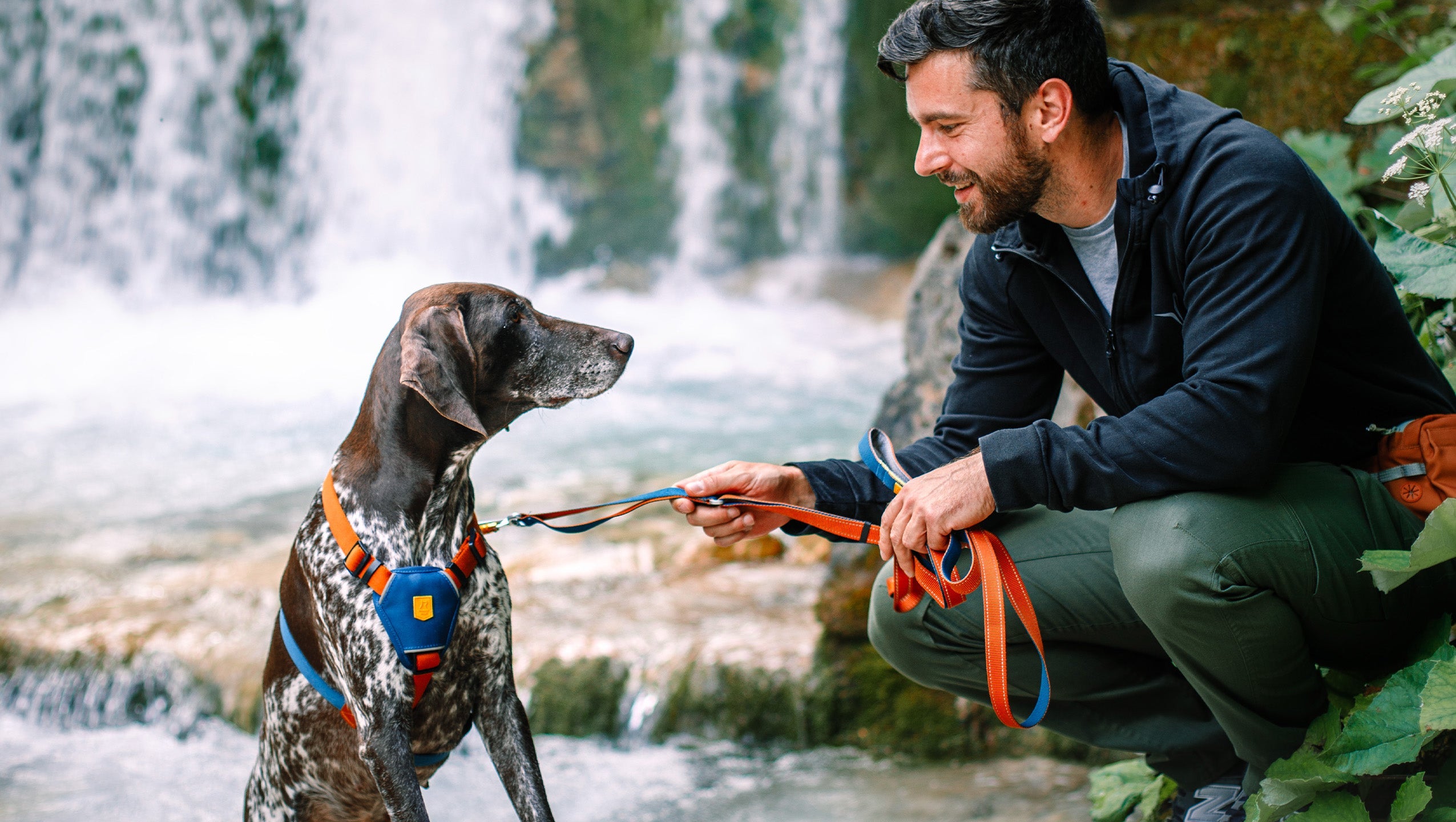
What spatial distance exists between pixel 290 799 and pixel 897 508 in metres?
1.39

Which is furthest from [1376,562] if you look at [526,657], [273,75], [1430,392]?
[273,75]

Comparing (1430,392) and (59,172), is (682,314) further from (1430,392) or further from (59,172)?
(1430,392)

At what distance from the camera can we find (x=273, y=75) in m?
11.4

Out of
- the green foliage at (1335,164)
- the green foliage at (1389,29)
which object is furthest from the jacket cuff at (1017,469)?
the green foliage at (1389,29)

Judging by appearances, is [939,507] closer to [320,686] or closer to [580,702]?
[320,686]

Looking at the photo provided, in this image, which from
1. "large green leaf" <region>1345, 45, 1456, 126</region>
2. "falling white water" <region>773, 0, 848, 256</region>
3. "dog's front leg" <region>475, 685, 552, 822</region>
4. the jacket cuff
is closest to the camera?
the jacket cuff

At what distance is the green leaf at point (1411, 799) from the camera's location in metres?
1.65

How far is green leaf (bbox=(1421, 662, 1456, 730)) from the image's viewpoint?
1.59 meters

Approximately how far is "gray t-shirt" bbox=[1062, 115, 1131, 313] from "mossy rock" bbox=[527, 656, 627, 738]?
202 cm

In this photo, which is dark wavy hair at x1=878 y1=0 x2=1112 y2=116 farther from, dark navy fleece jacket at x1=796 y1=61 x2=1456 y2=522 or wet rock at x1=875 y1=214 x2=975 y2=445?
wet rock at x1=875 y1=214 x2=975 y2=445

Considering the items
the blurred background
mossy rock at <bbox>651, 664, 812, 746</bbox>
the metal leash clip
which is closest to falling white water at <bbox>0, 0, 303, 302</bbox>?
the blurred background

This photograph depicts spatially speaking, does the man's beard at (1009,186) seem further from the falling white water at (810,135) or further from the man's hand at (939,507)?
the falling white water at (810,135)

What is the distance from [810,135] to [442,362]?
966 cm

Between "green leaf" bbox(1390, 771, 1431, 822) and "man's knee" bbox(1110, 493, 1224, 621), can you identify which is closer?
"green leaf" bbox(1390, 771, 1431, 822)
